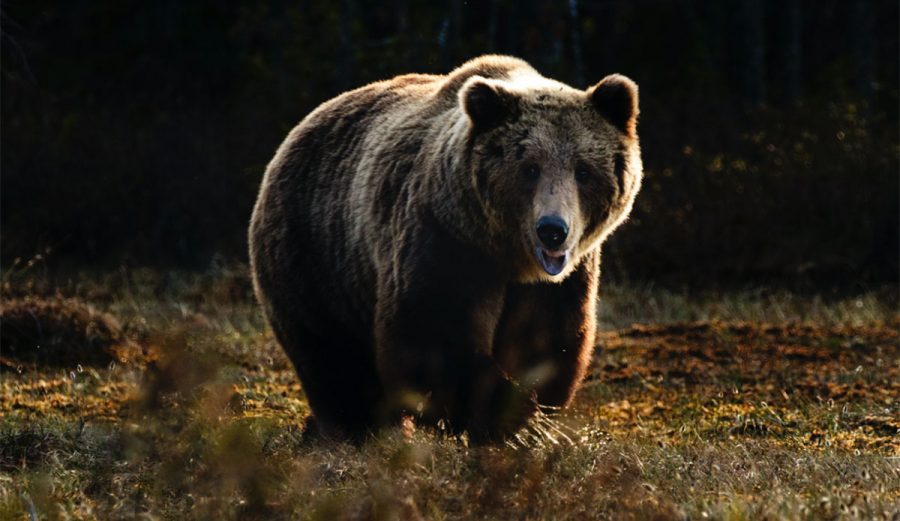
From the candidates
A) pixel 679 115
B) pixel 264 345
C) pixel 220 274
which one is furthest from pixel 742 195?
pixel 264 345

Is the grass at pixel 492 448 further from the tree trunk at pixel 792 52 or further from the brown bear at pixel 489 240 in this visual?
the tree trunk at pixel 792 52

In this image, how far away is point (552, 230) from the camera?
5.07 metres

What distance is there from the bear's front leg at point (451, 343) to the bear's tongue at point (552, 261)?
341mm

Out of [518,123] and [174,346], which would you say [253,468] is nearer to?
[174,346]

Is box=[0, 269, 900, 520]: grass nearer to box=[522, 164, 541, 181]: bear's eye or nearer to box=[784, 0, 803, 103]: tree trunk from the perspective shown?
box=[522, 164, 541, 181]: bear's eye

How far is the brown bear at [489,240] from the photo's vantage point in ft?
17.5

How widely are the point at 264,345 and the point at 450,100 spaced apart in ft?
11.7

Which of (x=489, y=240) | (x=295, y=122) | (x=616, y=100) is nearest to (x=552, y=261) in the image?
(x=489, y=240)

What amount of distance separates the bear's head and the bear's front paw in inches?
18.0

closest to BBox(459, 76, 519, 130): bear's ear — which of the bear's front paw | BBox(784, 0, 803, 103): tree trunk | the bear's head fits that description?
the bear's head

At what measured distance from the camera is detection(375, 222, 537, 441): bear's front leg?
17.7 feet

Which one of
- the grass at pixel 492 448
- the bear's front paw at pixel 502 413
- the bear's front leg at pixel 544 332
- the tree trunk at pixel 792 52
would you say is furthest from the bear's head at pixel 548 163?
the tree trunk at pixel 792 52

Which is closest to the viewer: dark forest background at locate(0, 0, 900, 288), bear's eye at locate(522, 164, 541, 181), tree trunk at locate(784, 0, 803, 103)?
bear's eye at locate(522, 164, 541, 181)

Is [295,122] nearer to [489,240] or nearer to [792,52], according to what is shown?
[489,240]
